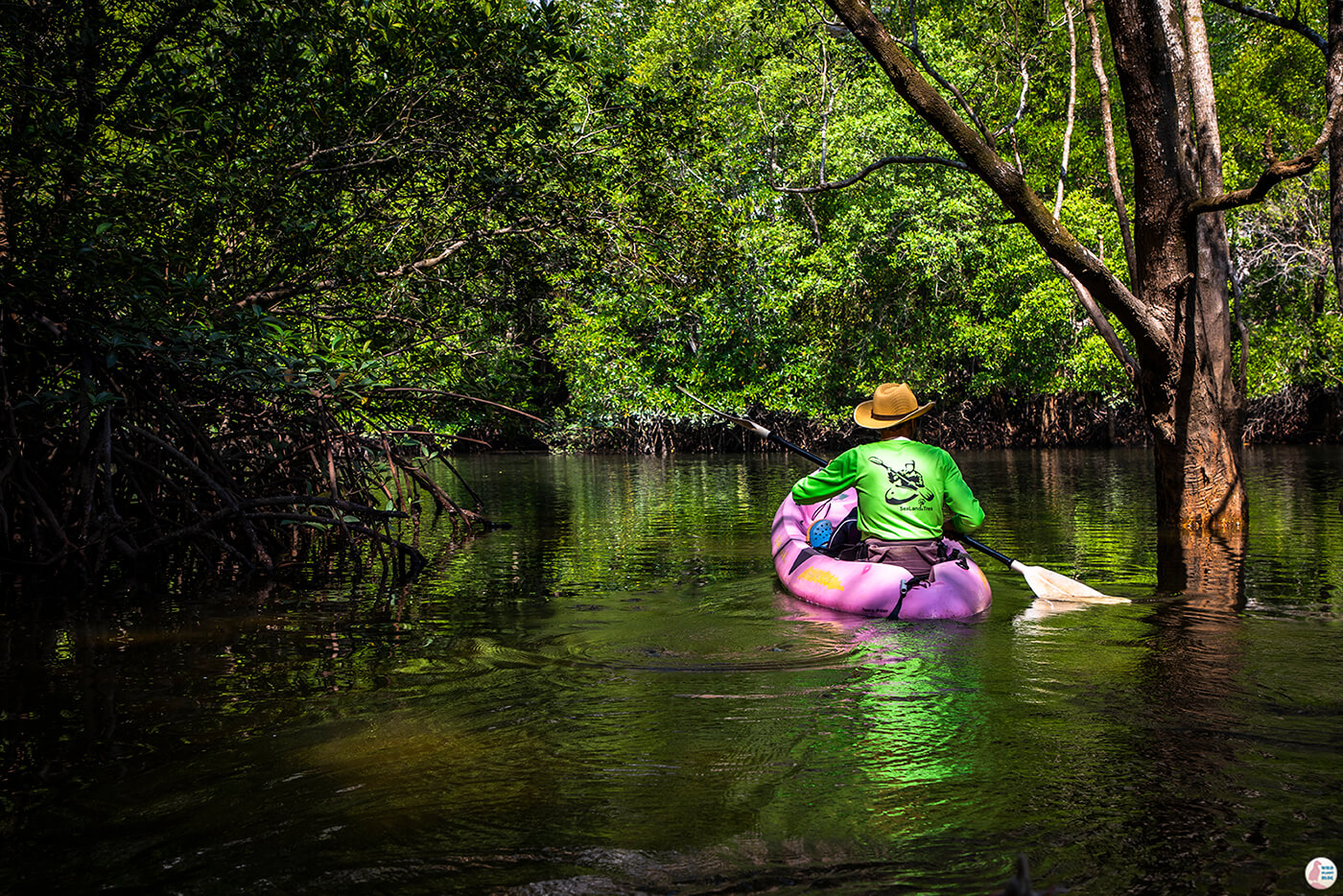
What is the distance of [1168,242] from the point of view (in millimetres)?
8086

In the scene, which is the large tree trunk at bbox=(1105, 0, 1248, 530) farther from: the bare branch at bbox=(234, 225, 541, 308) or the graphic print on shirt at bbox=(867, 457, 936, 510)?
the bare branch at bbox=(234, 225, 541, 308)

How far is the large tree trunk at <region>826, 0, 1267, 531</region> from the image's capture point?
281 inches

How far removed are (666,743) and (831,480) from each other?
300 cm

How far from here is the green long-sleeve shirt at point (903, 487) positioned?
21.1 ft

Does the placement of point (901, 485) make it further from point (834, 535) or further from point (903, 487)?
point (834, 535)

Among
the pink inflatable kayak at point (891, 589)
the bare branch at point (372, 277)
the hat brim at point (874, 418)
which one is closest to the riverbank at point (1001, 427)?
the bare branch at point (372, 277)

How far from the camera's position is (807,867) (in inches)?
113

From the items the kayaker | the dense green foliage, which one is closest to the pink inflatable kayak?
the kayaker

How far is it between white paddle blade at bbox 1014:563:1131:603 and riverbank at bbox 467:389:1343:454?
22.2 m

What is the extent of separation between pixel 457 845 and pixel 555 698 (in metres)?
1.65

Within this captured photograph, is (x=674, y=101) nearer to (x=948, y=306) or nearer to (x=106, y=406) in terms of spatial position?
(x=106, y=406)

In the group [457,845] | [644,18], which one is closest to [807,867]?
[457,845]

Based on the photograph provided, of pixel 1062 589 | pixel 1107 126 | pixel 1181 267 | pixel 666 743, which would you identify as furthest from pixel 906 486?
pixel 1107 126

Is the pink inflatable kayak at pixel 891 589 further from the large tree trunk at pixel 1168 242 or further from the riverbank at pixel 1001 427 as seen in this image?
the riverbank at pixel 1001 427
